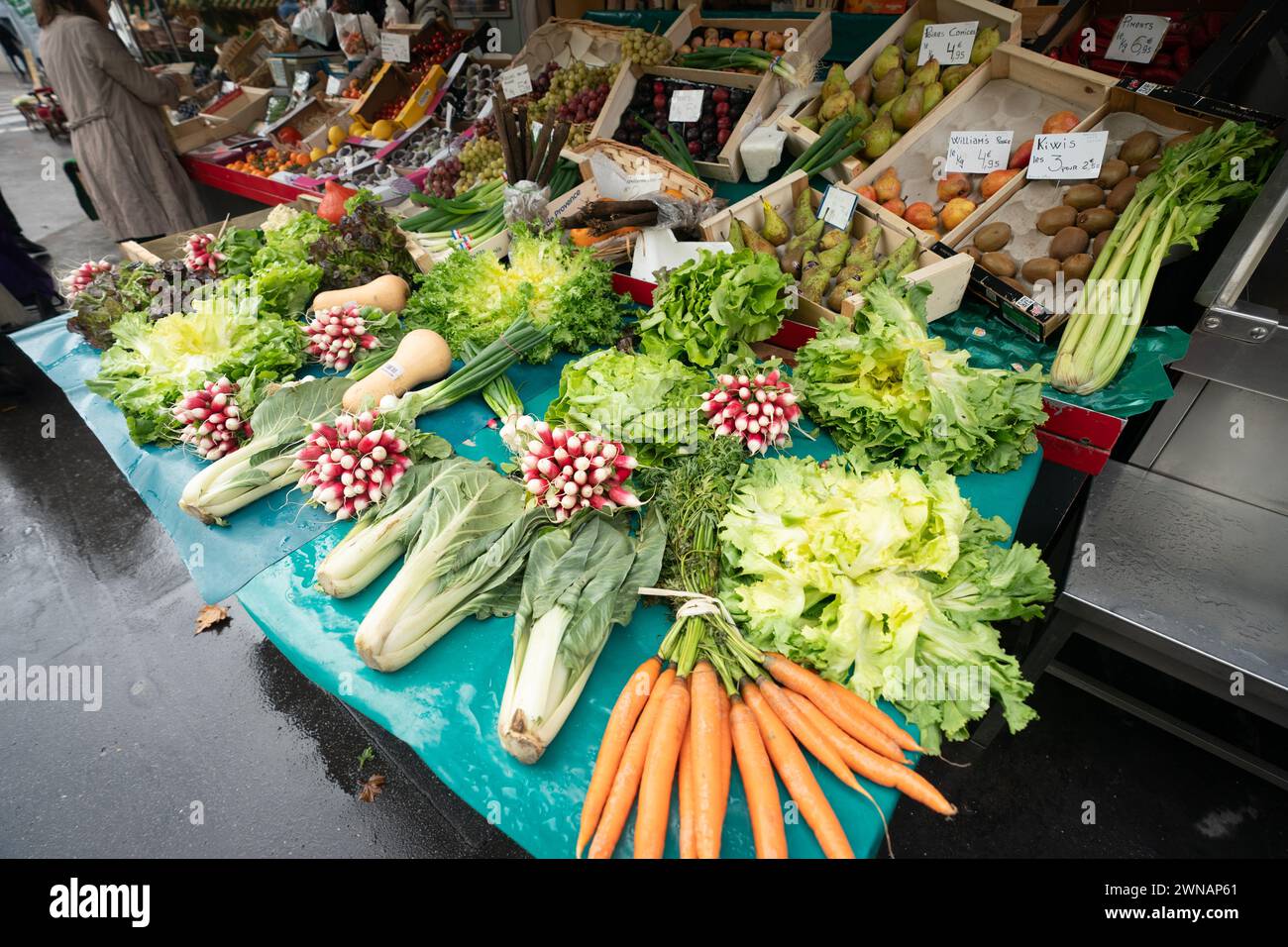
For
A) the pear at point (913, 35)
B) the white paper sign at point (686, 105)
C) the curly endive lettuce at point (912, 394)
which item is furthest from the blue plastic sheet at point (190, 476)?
the pear at point (913, 35)

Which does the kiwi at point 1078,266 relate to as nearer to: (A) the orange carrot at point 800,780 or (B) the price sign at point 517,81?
(A) the orange carrot at point 800,780

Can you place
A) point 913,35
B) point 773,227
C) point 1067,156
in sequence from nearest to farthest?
point 1067,156 → point 773,227 → point 913,35

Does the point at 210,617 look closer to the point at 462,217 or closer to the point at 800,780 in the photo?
the point at 462,217

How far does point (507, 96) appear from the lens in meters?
5.07

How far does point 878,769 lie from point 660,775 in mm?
588

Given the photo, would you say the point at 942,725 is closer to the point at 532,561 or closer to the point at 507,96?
the point at 532,561

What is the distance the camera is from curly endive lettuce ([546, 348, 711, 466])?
7.30 feet

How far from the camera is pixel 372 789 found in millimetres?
2949

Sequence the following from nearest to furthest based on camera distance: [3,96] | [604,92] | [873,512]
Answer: [873,512], [604,92], [3,96]

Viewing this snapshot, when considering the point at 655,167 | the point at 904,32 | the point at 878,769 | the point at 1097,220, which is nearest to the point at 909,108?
the point at 904,32

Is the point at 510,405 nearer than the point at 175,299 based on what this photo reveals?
Yes

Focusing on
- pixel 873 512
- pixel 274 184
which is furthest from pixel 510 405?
pixel 274 184

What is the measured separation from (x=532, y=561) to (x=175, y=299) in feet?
9.39

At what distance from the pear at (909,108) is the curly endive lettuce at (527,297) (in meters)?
2.05
